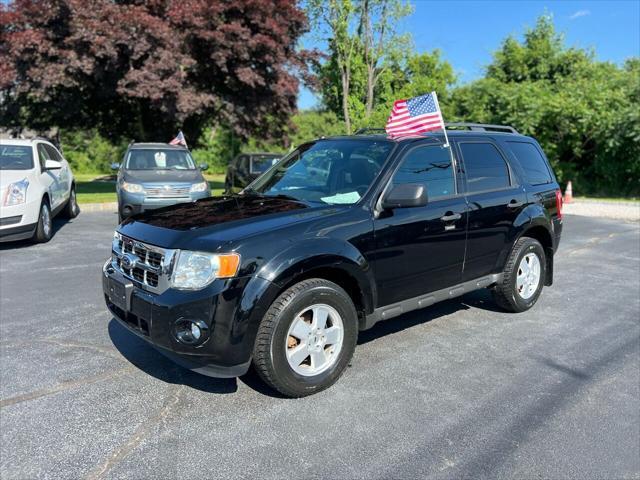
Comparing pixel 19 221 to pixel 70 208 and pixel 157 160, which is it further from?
pixel 157 160

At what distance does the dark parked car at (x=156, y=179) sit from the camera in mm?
10383

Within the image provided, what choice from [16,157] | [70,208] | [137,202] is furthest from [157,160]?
[16,157]

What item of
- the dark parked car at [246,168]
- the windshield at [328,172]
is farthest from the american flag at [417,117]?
the dark parked car at [246,168]

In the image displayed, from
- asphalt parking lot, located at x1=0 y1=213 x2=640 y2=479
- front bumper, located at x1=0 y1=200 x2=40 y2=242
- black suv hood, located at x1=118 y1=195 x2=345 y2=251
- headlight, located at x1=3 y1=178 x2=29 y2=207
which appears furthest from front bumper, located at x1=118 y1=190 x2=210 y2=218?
black suv hood, located at x1=118 y1=195 x2=345 y2=251

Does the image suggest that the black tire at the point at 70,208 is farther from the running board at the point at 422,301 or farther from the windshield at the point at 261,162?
the running board at the point at 422,301

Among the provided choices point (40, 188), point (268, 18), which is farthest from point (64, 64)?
point (40, 188)

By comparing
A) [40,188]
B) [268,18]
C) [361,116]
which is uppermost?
[268,18]

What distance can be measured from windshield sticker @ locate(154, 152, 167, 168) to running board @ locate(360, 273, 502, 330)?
869 cm

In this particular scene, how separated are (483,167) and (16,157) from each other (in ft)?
25.8

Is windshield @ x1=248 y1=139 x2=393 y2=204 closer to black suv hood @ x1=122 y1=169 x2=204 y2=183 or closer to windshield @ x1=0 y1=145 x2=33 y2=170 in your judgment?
windshield @ x1=0 y1=145 x2=33 y2=170

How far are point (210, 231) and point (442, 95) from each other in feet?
84.8

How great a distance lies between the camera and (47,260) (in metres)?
7.38

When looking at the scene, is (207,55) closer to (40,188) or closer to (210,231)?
(40,188)

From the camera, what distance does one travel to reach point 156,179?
10.7 meters
